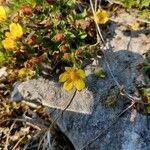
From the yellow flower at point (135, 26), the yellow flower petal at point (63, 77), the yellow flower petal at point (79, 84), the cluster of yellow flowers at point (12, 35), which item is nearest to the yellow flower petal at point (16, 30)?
the cluster of yellow flowers at point (12, 35)

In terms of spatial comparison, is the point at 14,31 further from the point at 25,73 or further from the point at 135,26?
the point at 135,26

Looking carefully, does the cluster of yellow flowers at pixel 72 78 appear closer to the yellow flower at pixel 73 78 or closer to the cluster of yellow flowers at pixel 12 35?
the yellow flower at pixel 73 78

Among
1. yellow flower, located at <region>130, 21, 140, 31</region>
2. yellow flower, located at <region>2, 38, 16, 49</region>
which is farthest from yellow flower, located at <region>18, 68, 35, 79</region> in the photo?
yellow flower, located at <region>130, 21, 140, 31</region>

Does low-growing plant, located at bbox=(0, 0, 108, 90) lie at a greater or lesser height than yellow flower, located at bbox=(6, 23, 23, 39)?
lesser

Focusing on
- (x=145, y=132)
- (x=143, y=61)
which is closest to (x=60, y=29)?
(x=143, y=61)

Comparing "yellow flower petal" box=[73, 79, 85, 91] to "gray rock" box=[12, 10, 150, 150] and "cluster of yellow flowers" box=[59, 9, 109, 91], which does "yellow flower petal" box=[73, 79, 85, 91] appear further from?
"gray rock" box=[12, 10, 150, 150]

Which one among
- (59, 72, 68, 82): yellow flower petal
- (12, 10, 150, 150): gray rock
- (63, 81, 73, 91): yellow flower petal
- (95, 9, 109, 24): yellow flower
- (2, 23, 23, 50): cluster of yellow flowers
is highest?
(2, 23, 23, 50): cluster of yellow flowers
